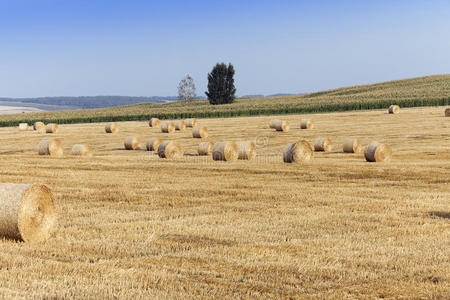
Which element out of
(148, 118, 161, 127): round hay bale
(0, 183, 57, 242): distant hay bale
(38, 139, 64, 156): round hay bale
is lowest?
(148, 118, 161, 127): round hay bale

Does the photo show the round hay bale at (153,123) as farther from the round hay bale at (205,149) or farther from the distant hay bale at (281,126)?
the round hay bale at (205,149)

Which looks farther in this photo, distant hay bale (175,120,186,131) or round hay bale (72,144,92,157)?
distant hay bale (175,120,186,131)

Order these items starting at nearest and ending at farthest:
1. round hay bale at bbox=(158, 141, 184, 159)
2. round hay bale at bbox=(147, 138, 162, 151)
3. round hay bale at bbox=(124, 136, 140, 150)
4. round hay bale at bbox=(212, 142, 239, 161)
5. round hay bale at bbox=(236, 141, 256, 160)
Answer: round hay bale at bbox=(212, 142, 239, 161) → round hay bale at bbox=(236, 141, 256, 160) → round hay bale at bbox=(158, 141, 184, 159) → round hay bale at bbox=(147, 138, 162, 151) → round hay bale at bbox=(124, 136, 140, 150)

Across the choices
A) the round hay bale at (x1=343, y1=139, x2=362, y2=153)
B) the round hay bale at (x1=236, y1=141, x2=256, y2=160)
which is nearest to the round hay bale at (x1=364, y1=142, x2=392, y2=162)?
the round hay bale at (x1=343, y1=139, x2=362, y2=153)

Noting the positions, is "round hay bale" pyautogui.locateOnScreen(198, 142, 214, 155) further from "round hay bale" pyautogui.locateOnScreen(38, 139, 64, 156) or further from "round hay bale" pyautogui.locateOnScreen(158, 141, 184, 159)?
"round hay bale" pyautogui.locateOnScreen(38, 139, 64, 156)

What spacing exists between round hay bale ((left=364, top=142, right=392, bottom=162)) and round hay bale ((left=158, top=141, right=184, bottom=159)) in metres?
7.65

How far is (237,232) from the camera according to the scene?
10.8 meters

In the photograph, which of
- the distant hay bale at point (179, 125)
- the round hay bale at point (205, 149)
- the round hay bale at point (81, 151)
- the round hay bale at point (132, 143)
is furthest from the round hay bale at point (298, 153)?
the distant hay bale at point (179, 125)

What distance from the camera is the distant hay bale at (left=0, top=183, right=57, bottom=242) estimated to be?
384 inches

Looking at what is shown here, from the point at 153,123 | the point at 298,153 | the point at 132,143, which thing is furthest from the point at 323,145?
the point at 153,123

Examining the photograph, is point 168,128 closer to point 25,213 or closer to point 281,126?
point 281,126

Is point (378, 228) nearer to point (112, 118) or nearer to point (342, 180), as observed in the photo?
point (342, 180)

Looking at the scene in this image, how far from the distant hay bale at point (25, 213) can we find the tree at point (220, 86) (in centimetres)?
10943

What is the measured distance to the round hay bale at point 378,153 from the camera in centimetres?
2256
